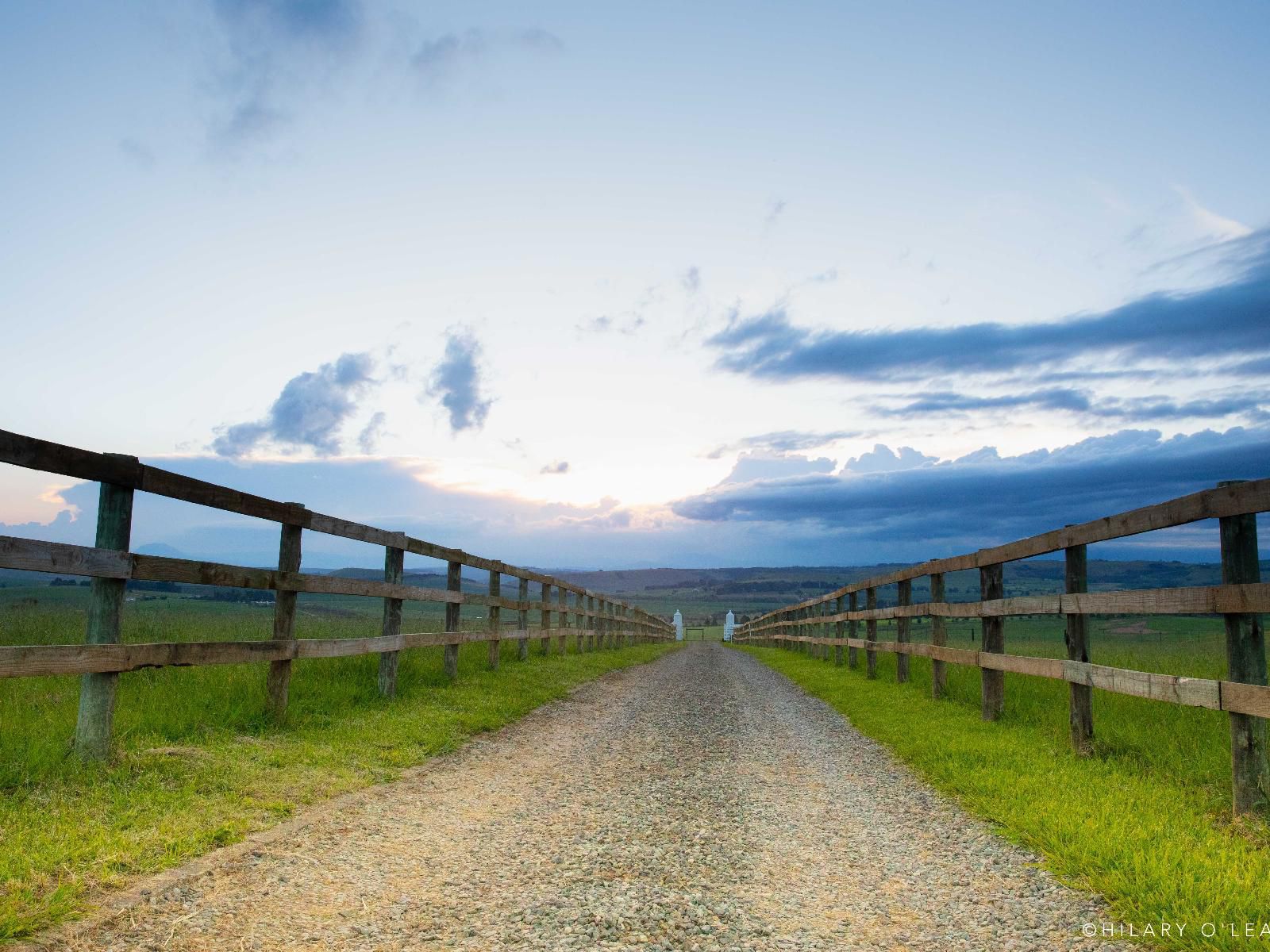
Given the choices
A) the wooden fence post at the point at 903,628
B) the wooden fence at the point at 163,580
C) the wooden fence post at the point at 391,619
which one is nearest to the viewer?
the wooden fence at the point at 163,580

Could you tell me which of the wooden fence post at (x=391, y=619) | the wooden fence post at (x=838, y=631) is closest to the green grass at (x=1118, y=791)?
the wooden fence post at (x=391, y=619)

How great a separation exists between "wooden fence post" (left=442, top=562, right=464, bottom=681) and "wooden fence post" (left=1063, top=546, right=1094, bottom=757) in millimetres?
7417

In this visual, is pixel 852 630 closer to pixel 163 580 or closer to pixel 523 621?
pixel 523 621

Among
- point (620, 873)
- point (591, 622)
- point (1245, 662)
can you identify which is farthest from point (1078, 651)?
point (591, 622)

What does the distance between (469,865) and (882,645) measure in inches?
404

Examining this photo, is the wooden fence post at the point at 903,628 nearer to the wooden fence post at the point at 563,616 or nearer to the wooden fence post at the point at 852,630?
the wooden fence post at the point at 852,630

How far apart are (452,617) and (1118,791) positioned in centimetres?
839

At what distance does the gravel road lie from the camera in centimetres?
357

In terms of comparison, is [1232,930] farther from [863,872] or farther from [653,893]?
[653,893]

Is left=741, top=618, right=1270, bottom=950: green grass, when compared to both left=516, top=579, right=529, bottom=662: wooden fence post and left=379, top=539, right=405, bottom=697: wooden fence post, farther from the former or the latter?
left=516, top=579, right=529, bottom=662: wooden fence post

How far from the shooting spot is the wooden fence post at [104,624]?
5480 mm

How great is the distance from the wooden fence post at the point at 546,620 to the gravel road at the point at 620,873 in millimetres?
9387

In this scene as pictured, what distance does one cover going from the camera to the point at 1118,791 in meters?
5.41

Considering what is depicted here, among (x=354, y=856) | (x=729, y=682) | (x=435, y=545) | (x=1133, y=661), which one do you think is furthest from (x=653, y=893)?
(x=729, y=682)
